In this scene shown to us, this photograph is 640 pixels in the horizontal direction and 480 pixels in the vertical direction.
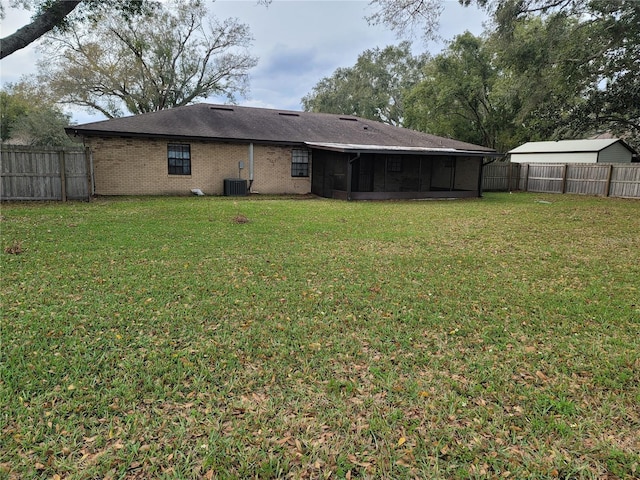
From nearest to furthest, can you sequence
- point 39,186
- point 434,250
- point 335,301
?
point 335,301 < point 434,250 < point 39,186

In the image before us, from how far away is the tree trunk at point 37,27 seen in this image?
9.26 meters

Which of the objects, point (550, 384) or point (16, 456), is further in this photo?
point (550, 384)

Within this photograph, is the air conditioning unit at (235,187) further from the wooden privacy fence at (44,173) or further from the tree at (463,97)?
the tree at (463,97)

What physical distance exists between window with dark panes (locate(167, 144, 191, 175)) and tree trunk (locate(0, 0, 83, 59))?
6.43 metres

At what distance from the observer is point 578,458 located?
2.33 meters

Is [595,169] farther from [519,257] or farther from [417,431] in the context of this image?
[417,431]

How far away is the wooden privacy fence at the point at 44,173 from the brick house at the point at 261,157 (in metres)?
2.32

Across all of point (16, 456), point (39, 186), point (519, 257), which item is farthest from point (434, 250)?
point (39, 186)

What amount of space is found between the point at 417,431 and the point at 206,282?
136 inches

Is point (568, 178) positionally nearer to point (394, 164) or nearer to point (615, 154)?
point (394, 164)

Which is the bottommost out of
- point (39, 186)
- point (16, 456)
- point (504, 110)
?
point (16, 456)

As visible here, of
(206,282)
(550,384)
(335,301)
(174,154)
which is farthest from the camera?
(174,154)

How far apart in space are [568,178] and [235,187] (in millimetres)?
16611

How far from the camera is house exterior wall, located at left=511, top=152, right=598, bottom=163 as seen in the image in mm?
26797
